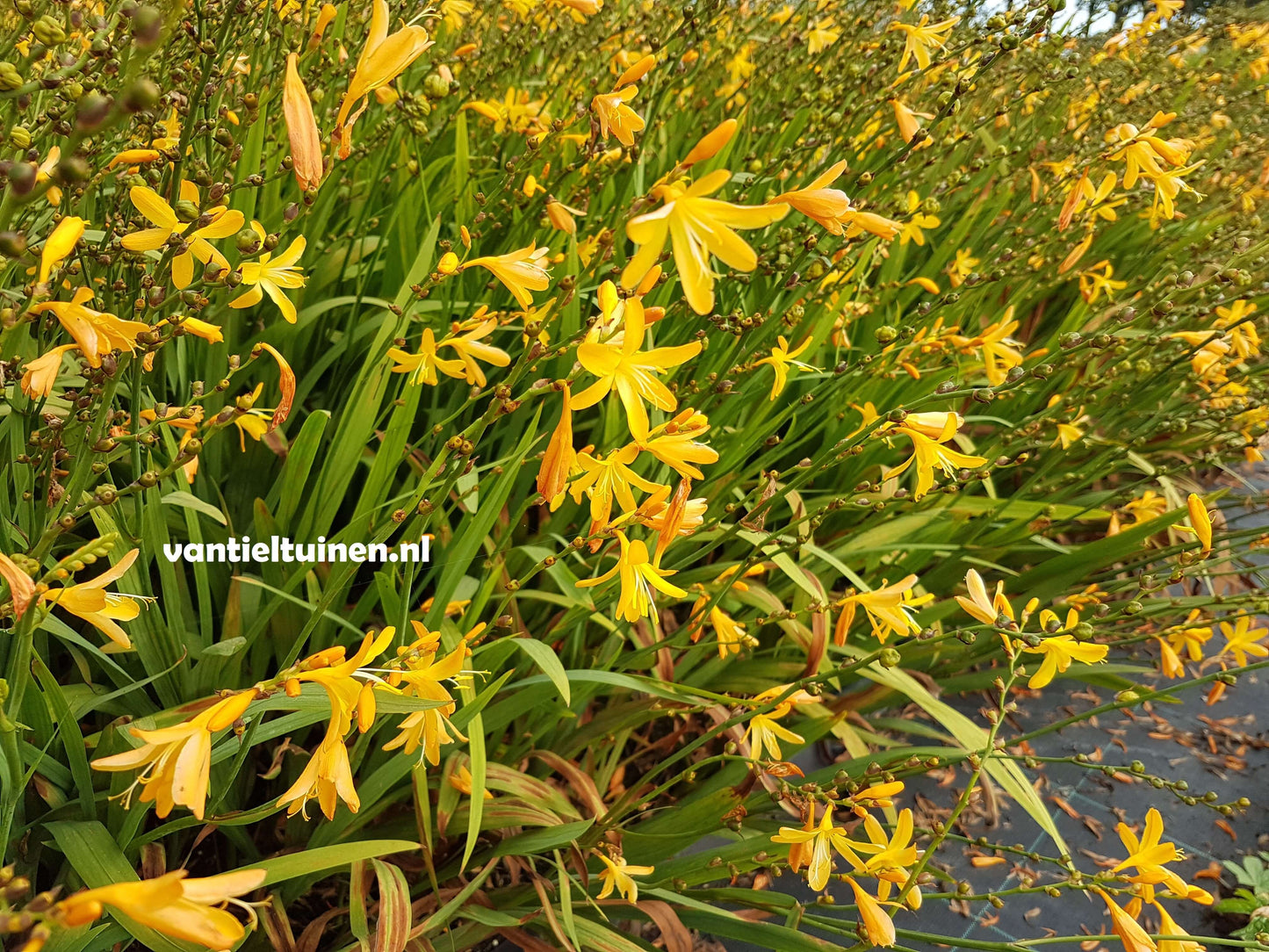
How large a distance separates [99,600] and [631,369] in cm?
70

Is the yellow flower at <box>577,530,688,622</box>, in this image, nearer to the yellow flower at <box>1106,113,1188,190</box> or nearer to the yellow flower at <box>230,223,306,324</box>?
the yellow flower at <box>230,223,306,324</box>

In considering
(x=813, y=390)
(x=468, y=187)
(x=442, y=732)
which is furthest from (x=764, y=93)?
(x=442, y=732)

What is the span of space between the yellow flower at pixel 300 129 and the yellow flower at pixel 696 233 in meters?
0.49

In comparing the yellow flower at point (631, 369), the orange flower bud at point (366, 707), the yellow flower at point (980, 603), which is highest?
the yellow flower at point (631, 369)

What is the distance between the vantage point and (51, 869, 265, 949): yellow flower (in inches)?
25.6

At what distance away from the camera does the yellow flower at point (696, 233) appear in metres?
0.85

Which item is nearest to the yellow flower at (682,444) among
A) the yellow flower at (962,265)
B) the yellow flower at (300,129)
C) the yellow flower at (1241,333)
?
the yellow flower at (300,129)

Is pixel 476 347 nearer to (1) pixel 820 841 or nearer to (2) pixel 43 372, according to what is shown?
(2) pixel 43 372

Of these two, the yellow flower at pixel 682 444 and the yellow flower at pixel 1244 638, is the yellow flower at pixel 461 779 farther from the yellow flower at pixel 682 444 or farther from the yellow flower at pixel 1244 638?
the yellow flower at pixel 1244 638

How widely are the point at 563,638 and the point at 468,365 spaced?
0.83 meters

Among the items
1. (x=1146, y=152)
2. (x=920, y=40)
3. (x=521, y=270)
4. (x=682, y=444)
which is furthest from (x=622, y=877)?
(x=920, y=40)

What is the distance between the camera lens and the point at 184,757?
35.6 inches

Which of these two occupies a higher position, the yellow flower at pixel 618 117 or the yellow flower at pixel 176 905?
the yellow flower at pixel 618 117

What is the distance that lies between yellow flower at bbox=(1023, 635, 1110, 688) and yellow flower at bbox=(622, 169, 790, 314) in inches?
35.3
